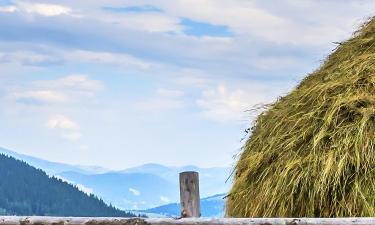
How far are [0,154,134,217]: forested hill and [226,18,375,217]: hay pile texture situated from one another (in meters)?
100

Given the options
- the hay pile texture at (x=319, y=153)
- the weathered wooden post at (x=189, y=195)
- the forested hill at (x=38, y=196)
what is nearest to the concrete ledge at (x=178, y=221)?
the weathered wooden post at (x=189, y=195)

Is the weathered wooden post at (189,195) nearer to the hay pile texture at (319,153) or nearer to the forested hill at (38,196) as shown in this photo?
the hay pile texture at (319,153)

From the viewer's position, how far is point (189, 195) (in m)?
5.15

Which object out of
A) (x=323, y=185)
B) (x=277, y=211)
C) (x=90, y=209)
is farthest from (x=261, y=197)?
(x=90, y=209)

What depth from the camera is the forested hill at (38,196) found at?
12062cm

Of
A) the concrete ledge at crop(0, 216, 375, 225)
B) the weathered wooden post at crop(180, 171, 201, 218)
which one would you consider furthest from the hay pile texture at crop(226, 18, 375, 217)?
the concrete ledge at crop(0, 216, 375, 225)

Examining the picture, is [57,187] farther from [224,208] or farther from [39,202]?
[224,208]

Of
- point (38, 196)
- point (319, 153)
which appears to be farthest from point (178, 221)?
point (38, 196)

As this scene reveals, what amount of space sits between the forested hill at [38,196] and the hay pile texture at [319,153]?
100449 millimetres

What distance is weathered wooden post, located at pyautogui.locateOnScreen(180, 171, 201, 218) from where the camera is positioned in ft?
16.9

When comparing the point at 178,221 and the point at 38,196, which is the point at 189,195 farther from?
the point at 38,196

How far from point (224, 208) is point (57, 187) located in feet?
433

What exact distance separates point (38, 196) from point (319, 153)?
128m

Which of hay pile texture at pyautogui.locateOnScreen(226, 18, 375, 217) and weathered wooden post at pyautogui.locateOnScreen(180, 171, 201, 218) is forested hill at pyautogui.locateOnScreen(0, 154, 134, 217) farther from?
weathered wooden post at pyautogui.locateOnScreen(180, 171, 201, 218)
